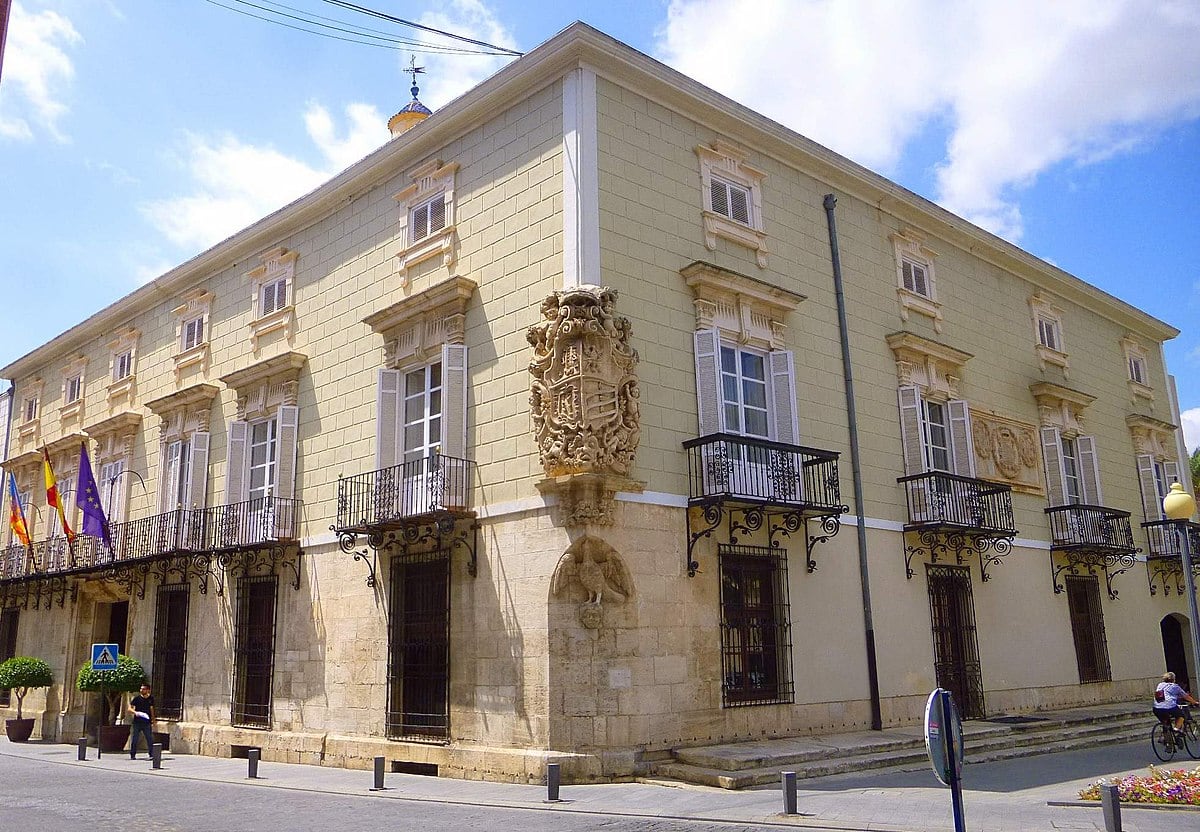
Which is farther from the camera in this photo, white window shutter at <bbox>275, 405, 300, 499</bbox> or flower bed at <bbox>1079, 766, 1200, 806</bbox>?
white window shutter at <bbox>275, 405, 300, 499</bbox>

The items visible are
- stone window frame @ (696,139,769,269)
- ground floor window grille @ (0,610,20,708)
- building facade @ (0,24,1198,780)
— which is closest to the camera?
building facade @ (0,24,1198,780)

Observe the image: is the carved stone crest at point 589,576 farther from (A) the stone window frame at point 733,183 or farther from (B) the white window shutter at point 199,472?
(B) the white window shutter at point 199,472

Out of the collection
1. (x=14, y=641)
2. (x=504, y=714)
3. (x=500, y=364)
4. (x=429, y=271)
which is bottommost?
(x=504, y=714)

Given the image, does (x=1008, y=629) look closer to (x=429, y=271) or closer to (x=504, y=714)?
(x=504, y=714)

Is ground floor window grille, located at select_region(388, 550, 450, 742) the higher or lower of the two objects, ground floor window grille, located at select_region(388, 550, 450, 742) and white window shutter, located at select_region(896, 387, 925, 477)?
the lower

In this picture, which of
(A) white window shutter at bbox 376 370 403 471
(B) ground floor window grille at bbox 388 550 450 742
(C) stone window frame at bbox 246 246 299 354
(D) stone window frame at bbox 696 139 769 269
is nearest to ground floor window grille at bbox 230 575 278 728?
(B) ground floor window grille at bbox 388 550 450 742

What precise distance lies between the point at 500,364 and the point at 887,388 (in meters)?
7.56

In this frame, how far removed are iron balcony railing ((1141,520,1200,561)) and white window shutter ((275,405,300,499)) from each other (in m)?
19.3

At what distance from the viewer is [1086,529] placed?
Answer: 2127cm

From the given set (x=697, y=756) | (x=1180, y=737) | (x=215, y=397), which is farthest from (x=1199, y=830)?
(x=215, y=397)

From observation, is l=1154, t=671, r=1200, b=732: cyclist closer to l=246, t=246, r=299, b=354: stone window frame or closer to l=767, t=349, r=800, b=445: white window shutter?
l=767, t=349, r=800, b=445: white window shutter

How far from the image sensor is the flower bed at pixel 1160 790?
10344 millimetres

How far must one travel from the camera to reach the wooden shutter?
48.6 feet

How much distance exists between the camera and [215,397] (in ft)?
67.9
